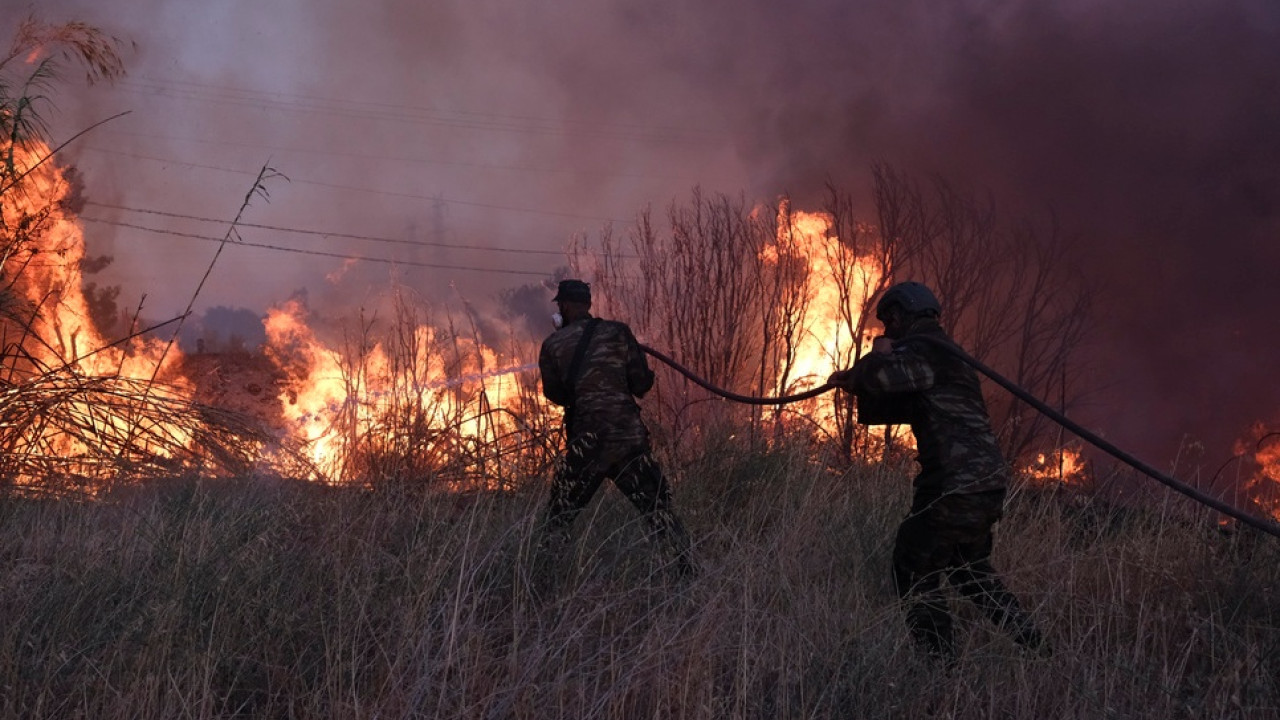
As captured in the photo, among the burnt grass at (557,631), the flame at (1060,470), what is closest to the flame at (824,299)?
the flame at (1060,470)

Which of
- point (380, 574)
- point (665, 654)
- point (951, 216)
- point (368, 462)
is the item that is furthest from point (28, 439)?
point (951, 216)

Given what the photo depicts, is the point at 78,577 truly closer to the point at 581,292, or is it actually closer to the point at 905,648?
the point at 581,292

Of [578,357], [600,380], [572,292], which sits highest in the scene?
[572,292]

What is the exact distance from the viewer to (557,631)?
341 cm

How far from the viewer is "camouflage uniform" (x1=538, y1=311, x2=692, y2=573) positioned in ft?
17.6

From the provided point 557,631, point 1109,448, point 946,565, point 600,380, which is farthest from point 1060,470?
point 557,631

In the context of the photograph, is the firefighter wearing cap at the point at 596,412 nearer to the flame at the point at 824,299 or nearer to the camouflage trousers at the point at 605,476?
the camouflage trousers at the point at 605,476

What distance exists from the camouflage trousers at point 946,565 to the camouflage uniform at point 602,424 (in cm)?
123

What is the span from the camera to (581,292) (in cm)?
587

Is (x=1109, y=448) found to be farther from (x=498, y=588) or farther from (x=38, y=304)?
(x=38, y=304)

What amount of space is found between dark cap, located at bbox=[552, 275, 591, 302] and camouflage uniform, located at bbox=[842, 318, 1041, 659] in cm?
203

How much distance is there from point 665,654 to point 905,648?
1124mm

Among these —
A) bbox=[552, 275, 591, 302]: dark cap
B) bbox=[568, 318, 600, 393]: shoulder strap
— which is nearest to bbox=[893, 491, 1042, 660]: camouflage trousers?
bbox=[568, 318, 600, 393]: shoulder strap

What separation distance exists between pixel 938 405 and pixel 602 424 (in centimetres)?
189
